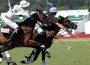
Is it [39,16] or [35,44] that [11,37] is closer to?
[35,44]

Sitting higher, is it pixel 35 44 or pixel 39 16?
pixel 39 16

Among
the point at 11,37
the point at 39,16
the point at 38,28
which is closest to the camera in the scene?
the point at 11,37

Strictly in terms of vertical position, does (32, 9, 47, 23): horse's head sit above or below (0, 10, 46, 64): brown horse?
above

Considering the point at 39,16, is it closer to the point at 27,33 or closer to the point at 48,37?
the point at 27,33

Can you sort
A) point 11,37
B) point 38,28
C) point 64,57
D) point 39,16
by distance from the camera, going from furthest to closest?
point 64,57 < point 38,28 < point 39,16 < point 11,37

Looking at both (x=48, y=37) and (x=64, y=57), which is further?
(x=64, y=57)

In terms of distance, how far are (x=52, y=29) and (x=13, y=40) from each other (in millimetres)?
1909

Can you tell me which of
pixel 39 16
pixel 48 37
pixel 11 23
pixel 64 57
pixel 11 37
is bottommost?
pixel 64 57

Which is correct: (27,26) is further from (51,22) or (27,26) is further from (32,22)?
(51,22)

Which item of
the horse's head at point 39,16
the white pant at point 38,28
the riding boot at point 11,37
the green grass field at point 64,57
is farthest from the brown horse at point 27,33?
the green grass field at point 64,57

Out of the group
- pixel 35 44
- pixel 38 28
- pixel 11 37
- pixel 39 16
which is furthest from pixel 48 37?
pixel 11 37

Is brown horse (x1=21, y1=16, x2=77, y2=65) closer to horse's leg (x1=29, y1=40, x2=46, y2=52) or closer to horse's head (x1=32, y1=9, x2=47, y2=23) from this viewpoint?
horse's leg (x1=29, y1=40, x2=46, y2=52)

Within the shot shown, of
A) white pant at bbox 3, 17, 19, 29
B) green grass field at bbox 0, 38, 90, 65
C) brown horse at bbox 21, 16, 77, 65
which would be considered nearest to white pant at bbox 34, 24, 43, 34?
brown horse at bbox 21, 16, 77, 65

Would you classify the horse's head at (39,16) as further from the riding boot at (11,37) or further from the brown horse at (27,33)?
the riding boot at (11,37)
